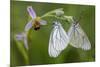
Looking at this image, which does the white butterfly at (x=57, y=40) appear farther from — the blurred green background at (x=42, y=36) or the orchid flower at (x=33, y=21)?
the orchid flower at (x=33, y=21)

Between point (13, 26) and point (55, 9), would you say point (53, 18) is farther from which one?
point (13, 26)

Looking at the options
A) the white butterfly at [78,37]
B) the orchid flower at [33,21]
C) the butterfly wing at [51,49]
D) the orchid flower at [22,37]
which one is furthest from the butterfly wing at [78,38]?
the orchid flower at [22,37]

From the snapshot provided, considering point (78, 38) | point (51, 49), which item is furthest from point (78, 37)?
point (51, 49)

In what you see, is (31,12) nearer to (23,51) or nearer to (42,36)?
(42,36)

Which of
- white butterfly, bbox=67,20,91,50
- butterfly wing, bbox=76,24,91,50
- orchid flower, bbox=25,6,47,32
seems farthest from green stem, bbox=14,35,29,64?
butterfly wing, bbox=76,24,91,50
